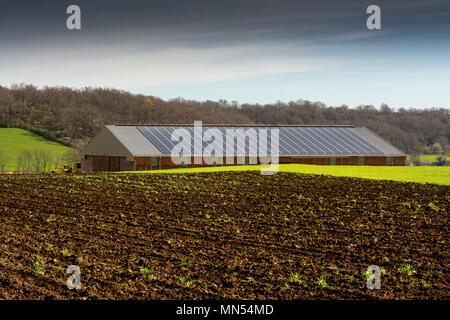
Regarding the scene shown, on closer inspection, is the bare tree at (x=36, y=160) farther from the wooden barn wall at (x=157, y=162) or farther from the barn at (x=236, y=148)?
the barn at (x=236, y=148)

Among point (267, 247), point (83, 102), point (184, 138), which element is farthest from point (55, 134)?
point (267, 247)

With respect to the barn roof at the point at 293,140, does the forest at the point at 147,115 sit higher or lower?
higher

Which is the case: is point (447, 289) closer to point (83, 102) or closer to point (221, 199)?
point (221, 199)

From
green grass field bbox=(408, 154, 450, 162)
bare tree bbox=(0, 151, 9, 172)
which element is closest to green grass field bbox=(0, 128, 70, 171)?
bare tree bbox=(0, 151, 9, 172)

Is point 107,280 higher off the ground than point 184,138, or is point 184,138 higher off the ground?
point 184,138

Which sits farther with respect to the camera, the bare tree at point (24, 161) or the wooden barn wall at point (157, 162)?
the bare tree at point (24, 161)

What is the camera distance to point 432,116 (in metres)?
103

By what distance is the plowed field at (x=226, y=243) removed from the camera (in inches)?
376

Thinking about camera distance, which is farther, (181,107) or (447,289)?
(181,107)

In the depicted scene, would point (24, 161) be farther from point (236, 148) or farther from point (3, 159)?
point (236, 148)

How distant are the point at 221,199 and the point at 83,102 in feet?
271

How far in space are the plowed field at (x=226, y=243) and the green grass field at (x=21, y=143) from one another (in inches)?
2526
